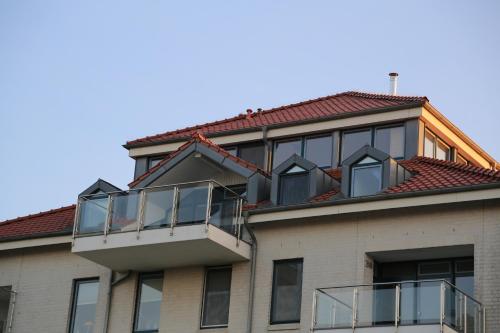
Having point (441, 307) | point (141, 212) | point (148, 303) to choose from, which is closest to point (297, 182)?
point (141, 212)

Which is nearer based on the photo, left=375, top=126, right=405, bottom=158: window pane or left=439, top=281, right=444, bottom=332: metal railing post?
left=439, top=281, right=444, bottom=332: metal railing post

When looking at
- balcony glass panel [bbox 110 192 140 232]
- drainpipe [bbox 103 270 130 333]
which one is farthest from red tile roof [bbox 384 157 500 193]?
drainpipe [bbox 103 270 130 333]

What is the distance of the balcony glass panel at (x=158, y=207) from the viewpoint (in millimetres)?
35344

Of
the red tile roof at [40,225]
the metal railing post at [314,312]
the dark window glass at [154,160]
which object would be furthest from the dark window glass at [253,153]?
the metal railing post at [314,312]

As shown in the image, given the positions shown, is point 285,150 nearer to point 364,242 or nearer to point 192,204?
point 192,204

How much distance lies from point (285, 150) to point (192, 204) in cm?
509

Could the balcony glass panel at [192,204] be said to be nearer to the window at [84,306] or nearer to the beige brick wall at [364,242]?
the beige brick wall at [364,242]

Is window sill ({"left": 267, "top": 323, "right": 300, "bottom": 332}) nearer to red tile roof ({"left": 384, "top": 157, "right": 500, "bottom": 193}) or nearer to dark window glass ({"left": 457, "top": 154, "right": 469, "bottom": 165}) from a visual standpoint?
red tile roof ({"left": 384, "top": 157, "right": 500, "bottom": 193})

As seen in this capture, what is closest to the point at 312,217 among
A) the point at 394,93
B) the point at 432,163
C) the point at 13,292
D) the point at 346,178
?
the point at 346,178

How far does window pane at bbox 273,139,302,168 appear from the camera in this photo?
3897cm

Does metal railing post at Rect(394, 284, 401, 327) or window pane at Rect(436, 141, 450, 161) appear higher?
window pane at Rect(436, 141, 450, 161)

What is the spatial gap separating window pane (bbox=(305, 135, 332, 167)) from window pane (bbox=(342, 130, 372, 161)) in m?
0.46

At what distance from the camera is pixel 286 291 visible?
34.9 m

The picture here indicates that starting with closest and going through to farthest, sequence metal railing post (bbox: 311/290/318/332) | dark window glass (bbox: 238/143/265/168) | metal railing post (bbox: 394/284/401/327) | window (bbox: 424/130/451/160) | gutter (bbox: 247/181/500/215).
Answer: metal railing post (bbox: 394/284/401/327)
gutter (bbox: 247/181/500/215)
metal railing post (bbox: 311/290/318/332)
window (bbox: 424/130/451/160)
dark window glass (bbox: 238/143/265/168)
